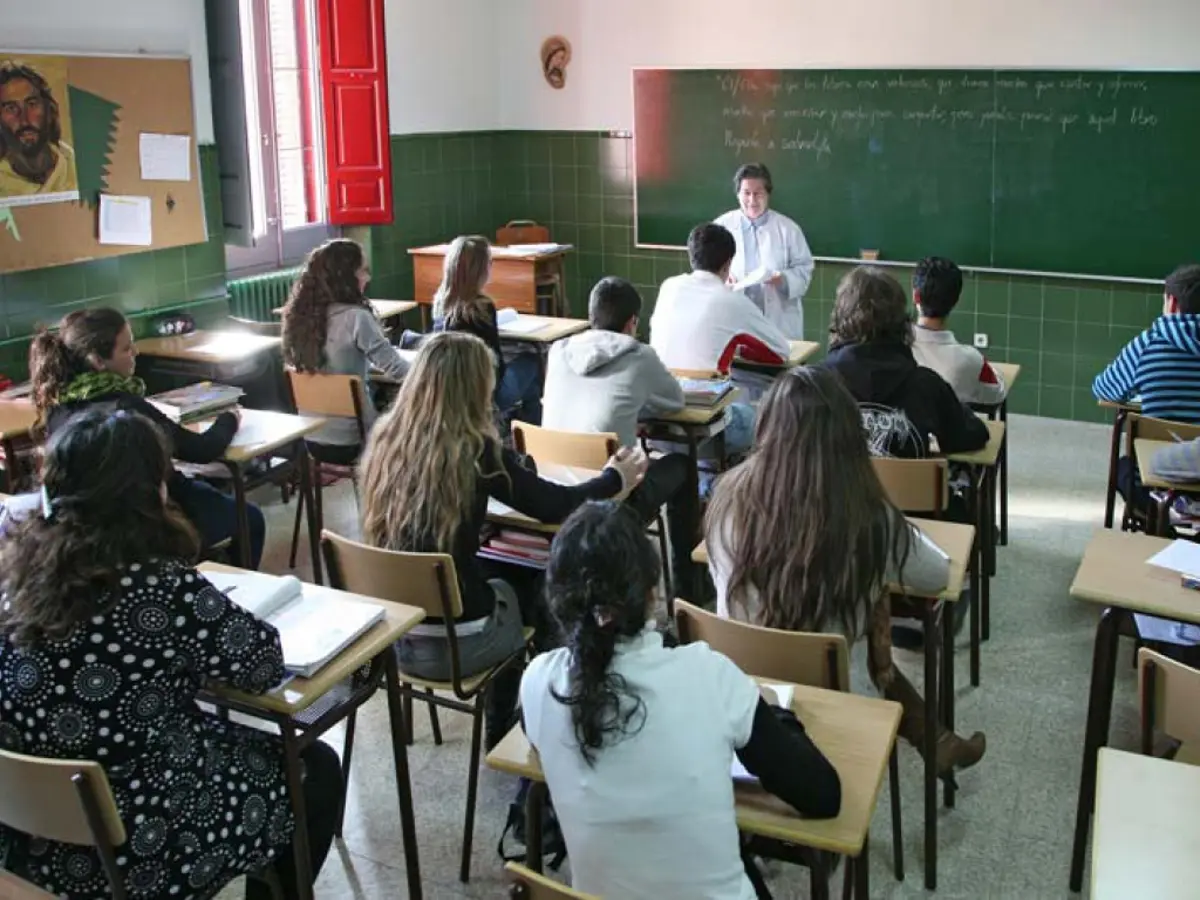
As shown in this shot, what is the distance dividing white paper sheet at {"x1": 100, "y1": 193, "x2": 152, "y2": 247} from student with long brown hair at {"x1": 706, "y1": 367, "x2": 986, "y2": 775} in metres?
4.17

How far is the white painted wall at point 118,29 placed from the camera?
5344 millimetres

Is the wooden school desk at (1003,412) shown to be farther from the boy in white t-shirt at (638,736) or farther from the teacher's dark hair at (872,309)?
the boy in white t-shirt at (638,736)

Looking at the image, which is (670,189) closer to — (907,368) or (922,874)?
(907,368)

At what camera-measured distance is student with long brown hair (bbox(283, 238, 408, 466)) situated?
4836 mm

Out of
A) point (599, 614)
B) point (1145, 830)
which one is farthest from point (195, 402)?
point (1145, 830)

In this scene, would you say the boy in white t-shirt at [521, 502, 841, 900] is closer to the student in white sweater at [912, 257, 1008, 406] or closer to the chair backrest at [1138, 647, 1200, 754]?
the chair backrest at [1138, 647, 1200, 754]

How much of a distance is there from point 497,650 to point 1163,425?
236cm

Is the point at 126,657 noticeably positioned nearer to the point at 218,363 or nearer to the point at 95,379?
→ the point at 95,379

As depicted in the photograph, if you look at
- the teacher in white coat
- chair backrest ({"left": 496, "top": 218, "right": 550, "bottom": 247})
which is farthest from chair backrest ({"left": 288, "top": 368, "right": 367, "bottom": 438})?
chair backrest ({"left": 496, "top": 218, "right": 550, "bottom": 247})

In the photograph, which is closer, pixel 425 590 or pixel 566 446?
pixel 425 590

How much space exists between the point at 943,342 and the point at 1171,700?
2.23 m

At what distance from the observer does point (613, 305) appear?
4184 mm

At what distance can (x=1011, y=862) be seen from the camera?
2.99m

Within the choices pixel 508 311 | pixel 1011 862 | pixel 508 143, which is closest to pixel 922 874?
pixel 1011 862
